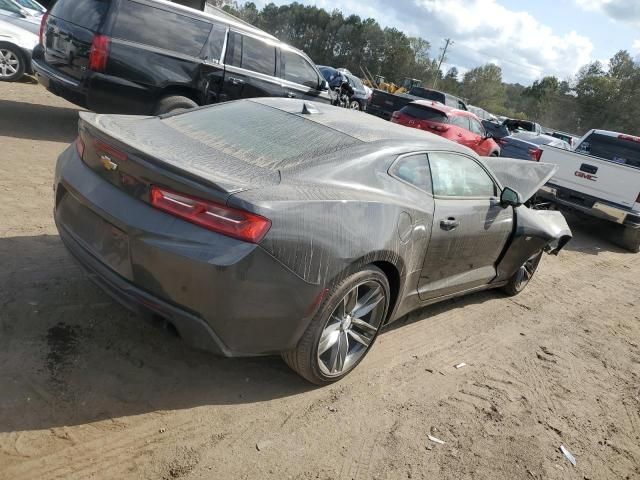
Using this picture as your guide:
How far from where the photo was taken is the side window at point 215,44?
7339 millimetres

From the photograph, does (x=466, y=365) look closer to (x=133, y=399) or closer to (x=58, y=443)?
(x=133, y=399)

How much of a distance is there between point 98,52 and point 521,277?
570 cm

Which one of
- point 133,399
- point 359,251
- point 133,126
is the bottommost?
point 133,399

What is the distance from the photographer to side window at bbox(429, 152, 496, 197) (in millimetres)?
3666

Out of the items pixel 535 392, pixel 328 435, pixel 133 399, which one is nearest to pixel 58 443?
pixel 133 399

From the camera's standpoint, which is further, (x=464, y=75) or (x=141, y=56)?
(x=464, y=75)

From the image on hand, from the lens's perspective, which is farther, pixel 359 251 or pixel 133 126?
pixel 133 126

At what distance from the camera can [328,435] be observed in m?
2.79

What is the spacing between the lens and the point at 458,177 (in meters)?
3.89

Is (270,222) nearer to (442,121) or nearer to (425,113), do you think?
(442,121)

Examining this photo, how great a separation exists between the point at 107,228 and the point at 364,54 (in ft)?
301

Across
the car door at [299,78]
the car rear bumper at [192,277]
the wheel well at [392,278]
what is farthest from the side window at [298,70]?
the car rear bumper at [192,277]

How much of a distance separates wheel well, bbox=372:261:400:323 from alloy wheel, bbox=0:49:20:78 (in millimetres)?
9446

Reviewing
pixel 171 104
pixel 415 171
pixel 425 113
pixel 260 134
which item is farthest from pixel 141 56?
pixel 425 113
